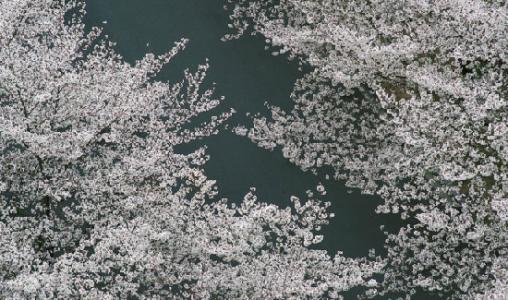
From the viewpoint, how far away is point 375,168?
9.91m

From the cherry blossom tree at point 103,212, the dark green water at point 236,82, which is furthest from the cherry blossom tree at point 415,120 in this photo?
the cherry blossom tree at point 103,212

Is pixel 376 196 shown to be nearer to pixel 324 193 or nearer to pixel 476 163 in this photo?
pixel 324 193

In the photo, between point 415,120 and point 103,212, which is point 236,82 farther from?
point 103,212

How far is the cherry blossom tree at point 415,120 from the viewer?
8250 millimetres

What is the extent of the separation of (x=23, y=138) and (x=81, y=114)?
36.8 inches

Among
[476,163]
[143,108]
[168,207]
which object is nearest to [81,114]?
[143,108]

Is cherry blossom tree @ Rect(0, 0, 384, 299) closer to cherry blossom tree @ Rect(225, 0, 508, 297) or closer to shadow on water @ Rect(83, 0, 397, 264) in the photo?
cherry blossom tree @ Rect(225, 0, 508, 297)

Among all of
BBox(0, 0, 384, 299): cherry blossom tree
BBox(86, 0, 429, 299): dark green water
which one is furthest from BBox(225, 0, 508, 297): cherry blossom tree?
BBox(0, 0, 384, 299): cherry blossom tree

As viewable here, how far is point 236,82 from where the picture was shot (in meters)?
11.2

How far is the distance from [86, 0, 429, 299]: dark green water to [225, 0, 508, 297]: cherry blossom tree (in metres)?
0.25

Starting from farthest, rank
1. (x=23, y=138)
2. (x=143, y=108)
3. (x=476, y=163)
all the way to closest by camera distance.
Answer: (x=476, y=163)
(x=143, y=108)
(x=23, y=138)

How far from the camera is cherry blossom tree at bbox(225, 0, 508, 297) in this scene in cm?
825

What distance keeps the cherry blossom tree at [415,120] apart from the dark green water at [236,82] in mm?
246

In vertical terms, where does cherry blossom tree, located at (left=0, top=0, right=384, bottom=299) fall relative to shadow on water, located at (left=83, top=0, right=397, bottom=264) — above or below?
below
